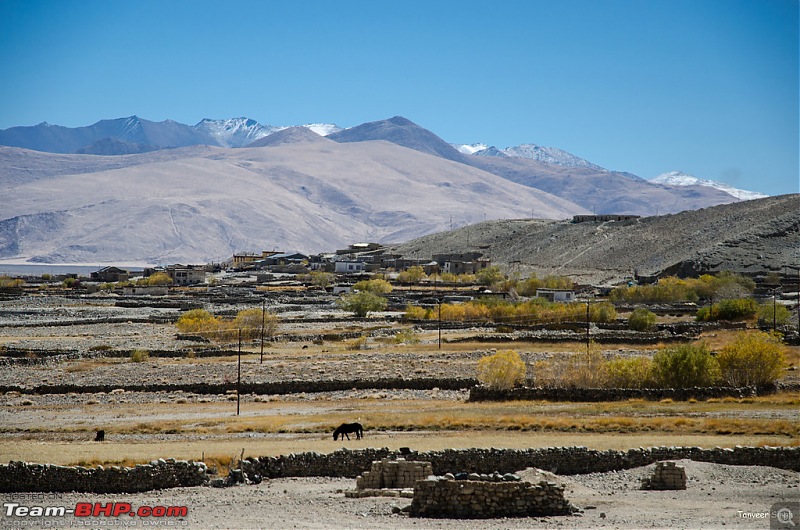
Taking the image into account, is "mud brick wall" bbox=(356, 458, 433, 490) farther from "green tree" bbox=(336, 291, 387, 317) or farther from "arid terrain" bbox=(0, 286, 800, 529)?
"green tree" bbox=(336, 291, 387, 317)

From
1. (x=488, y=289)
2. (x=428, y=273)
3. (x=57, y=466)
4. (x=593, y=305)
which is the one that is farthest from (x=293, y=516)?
(x=428, y=273)

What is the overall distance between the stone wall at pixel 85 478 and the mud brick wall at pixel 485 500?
527 centimetres

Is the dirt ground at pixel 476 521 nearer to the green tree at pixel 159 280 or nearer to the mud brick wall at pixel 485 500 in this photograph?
the mud brick wall at pixel 485 500

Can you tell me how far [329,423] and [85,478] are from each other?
1138cm

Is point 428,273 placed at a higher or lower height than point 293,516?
higher

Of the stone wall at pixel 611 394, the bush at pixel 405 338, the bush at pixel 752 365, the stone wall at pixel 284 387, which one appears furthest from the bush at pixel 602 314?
the stone wall at pixel 611 394

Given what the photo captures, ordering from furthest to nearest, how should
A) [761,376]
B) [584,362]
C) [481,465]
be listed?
1. [584,362]
2. [761,376]
3. [481,465]

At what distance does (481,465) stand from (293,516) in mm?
5449

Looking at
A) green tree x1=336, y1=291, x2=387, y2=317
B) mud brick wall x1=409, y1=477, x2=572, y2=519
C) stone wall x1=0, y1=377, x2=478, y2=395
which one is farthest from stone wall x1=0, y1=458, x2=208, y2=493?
green tree x1=336, y1=291, x2=387, y2=317

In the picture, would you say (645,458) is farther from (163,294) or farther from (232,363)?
(163,294)

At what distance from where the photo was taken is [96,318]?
74.1 meters

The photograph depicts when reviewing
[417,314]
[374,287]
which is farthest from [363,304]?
[374,287]

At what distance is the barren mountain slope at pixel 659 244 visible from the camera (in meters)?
112

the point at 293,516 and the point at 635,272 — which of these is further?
the point at 635,272
